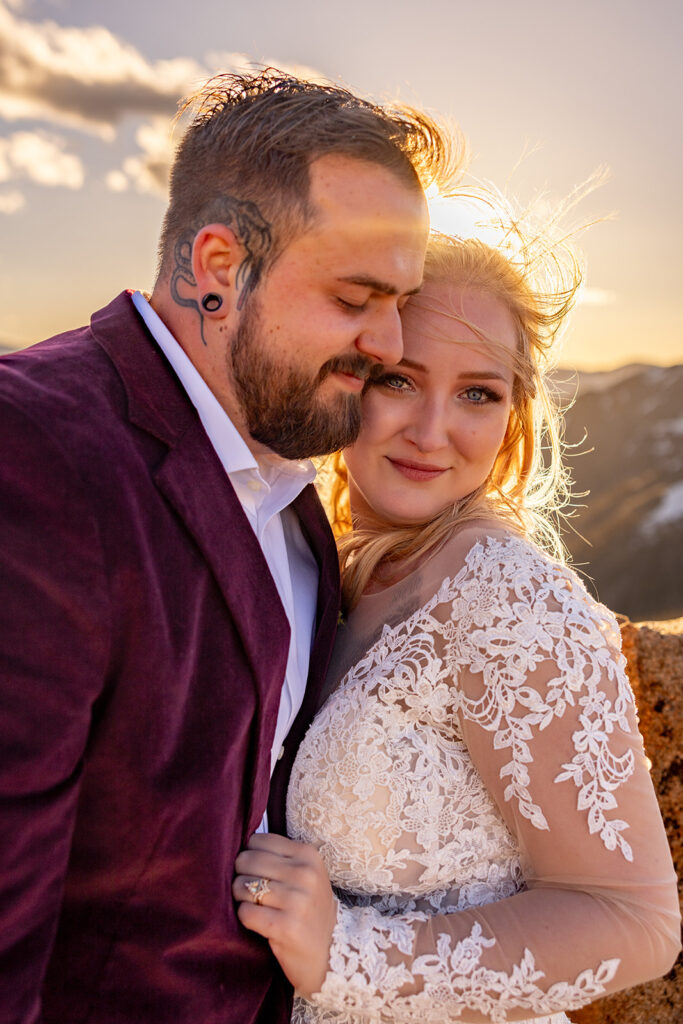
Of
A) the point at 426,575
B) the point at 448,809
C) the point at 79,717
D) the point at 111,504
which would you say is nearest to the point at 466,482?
the point at 426,575

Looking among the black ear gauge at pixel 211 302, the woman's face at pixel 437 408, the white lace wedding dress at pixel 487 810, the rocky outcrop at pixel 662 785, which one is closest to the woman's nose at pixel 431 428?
the woman's face at pixel 437 408

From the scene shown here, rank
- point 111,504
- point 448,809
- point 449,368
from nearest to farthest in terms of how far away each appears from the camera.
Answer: point 111,504
point 448,809
point 449,368

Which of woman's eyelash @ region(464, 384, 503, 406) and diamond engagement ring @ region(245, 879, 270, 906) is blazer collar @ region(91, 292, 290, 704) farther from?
woman's eyelash @ region(464, 384, 503, 406)

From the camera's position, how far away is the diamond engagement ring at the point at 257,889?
5.99 ft

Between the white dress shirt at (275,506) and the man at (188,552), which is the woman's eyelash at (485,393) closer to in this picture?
the man at (188,552)

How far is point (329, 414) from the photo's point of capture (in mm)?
2205

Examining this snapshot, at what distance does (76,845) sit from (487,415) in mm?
1596

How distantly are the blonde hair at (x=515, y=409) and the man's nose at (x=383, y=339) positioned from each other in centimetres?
24

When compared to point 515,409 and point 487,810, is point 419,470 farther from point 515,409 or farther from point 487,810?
point 487,810

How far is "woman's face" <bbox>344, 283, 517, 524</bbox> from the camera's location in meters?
2.45

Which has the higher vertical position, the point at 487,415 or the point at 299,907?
the point at 487,415

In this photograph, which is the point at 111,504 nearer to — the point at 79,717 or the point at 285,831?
the point at 79,717

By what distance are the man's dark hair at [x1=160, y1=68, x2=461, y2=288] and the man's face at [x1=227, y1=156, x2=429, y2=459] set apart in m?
0.05

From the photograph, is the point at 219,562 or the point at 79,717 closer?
the point at 79,717
